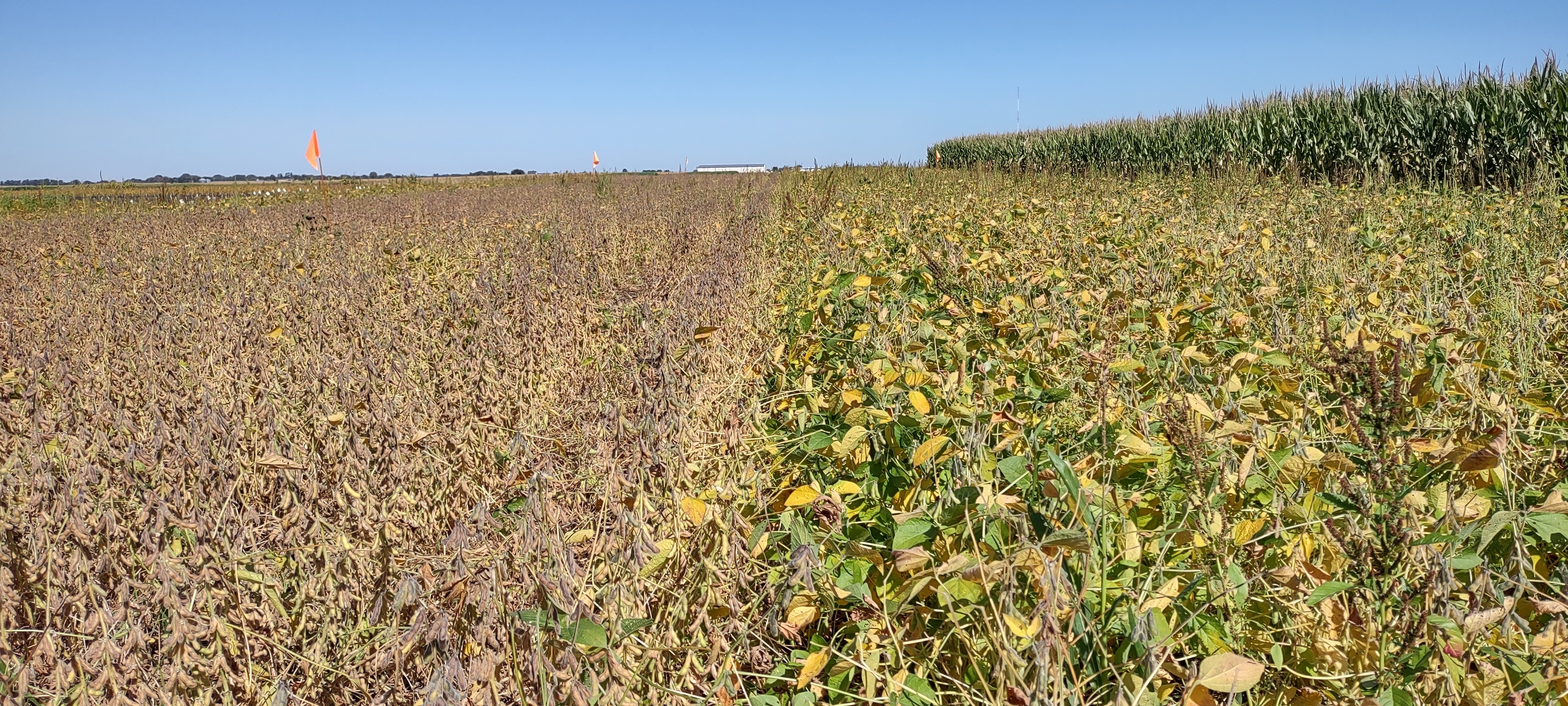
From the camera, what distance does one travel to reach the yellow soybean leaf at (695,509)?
4.82 ft

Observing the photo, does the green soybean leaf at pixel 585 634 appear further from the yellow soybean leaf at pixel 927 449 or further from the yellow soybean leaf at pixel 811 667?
the yellow soybean leaf at pixel 927 449

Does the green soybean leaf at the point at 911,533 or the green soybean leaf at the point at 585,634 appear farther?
the green soybean leaf at the point at 911,533

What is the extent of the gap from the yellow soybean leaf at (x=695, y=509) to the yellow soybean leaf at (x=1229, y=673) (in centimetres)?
76

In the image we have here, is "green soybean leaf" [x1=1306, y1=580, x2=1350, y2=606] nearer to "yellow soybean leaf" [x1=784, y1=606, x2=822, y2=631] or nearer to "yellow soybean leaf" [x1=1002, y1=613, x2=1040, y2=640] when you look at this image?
"yellow soybean leaf" [x1=1002, y1=613, x2=1040, y2=640]

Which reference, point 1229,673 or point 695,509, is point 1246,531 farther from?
point 695,509

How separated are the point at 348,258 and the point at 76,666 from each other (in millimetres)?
5445

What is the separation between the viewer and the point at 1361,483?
1586mm

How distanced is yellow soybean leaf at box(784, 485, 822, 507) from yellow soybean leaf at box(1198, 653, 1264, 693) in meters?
0.64

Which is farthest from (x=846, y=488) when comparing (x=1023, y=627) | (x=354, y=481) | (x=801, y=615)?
(x=354, y=481)

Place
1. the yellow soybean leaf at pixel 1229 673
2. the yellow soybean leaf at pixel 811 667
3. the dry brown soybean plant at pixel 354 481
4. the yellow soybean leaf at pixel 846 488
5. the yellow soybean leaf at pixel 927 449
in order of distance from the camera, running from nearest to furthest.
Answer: the yellow soybean leaf at pixel 1229 673
the dry brown soybean plant at pixel 354 481
the yellow soybean leaf at pixel 811 667
the yellow soybean leaf at pixel 927 449
the yellow soybean leaf at pixel 846 488

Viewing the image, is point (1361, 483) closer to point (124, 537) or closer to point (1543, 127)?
point (124, 537)

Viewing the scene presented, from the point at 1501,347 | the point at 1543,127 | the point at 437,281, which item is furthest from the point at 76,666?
the point at 1543,127

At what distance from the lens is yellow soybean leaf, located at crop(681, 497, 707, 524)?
147cm

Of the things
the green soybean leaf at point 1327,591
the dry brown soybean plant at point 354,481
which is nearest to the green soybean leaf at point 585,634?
the dry brown soybean plant at point 354,481
